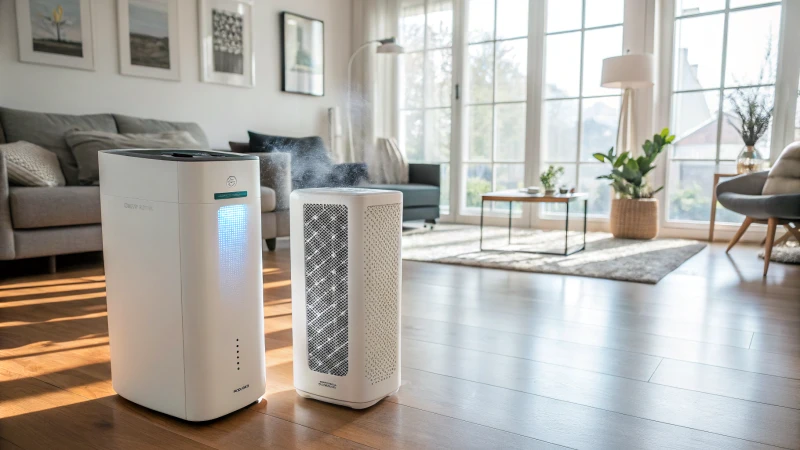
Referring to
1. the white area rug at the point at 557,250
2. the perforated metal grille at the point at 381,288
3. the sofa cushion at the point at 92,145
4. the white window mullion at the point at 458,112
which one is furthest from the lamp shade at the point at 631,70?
the perforated metal grille at the point at 381,288

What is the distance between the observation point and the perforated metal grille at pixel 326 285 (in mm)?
1248

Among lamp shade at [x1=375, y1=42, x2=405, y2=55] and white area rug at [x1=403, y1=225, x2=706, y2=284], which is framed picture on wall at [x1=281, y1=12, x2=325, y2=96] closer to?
lamp shade at [x1=375, y1=42, x2=405, y2=55]

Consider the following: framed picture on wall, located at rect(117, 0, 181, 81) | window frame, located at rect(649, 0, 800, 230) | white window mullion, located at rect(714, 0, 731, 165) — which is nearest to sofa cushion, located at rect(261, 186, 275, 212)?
framed picture on wall, located at rect(117, 0, 181, 81)

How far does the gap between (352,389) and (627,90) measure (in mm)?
3987

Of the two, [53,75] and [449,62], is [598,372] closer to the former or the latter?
[53,75]

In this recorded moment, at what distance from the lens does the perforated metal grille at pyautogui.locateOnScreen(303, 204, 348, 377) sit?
125 cm

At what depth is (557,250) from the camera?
12.1 feet

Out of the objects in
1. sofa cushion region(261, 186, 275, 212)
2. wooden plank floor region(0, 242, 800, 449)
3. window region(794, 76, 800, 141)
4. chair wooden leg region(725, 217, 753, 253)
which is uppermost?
window region(794, 76, 800, 141)

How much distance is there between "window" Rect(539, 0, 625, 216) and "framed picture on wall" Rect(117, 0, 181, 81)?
9.89ft

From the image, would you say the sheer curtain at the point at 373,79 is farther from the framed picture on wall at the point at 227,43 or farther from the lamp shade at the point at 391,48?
the framed picture on wall at the point at 227,43

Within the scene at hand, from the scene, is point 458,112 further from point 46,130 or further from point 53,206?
point 53,206

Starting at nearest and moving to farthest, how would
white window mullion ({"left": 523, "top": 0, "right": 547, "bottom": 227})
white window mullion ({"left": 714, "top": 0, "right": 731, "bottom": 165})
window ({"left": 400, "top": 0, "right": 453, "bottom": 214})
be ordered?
white window mullion ({"left": 714, "top": 0, "right": 731, "bottom": 165}) < white window mullion ({"left": 523, "top": 0, "right": 547, "bottom": 227}) < window ({"left": 400, "top": 0, "right": 453, "bottom": 214})

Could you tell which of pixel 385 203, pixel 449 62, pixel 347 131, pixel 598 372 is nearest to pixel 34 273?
pixel 385 203

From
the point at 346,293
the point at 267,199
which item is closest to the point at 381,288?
the point at 346,293
